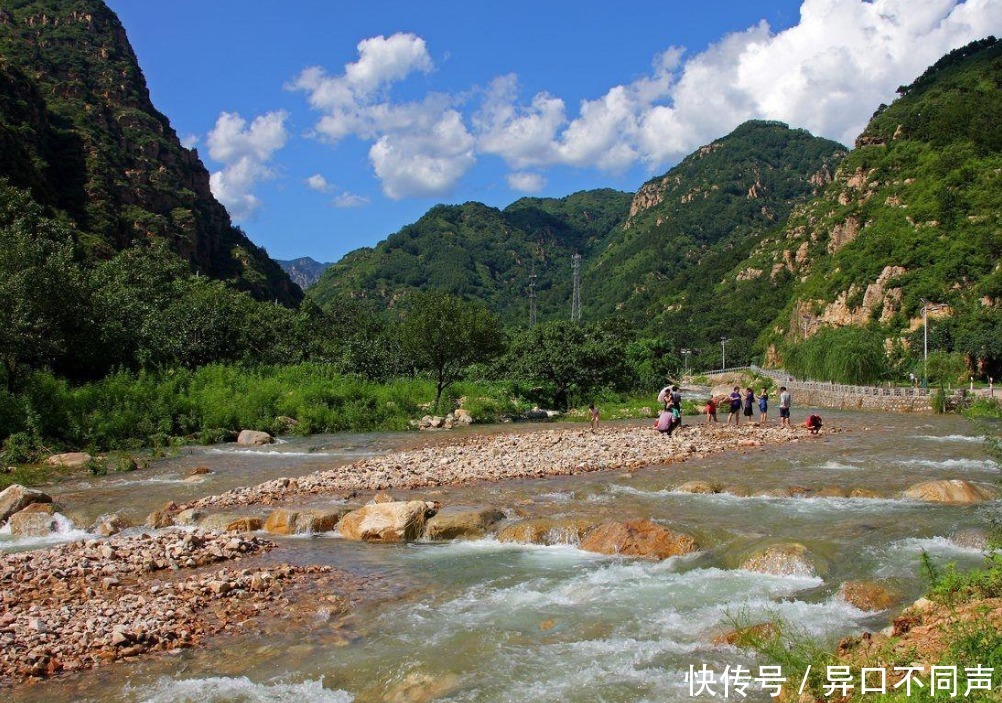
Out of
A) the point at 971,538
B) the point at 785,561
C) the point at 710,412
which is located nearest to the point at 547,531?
the point at 785,561

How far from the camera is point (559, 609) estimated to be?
374 inches

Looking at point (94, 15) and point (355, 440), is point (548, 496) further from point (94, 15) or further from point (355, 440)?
point (94, 15)

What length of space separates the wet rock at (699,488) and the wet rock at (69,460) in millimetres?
19504

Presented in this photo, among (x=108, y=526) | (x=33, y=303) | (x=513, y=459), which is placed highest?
(x=33, y=303)

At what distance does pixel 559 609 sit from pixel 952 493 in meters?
10.3

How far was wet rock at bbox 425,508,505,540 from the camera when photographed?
45.1ft

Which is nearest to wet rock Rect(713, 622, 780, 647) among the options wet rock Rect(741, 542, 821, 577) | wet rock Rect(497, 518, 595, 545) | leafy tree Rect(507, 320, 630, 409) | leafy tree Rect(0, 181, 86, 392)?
wet rock Rect(741, 542, 821, 577)

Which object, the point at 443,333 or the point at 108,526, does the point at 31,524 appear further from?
the point at 443,333

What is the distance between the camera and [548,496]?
17031 millimetres

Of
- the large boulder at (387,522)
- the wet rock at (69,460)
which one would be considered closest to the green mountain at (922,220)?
the large boulder at (387,522)

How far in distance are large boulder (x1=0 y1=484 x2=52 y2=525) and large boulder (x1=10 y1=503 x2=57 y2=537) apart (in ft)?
1.81

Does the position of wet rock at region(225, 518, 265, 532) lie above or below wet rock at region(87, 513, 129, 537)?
above

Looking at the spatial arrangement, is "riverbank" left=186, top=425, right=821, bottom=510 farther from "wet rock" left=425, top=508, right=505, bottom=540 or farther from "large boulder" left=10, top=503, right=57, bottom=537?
"wet rock" left=425, top=508, right=505, bottom=540

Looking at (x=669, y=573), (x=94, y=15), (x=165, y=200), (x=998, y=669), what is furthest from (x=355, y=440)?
(x=94, y=15)
